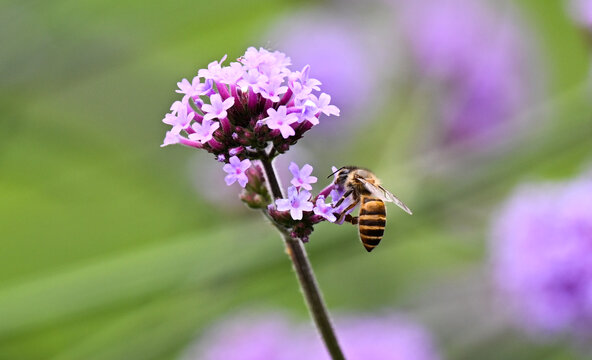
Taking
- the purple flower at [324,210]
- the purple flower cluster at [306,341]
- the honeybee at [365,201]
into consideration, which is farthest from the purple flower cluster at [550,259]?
the purple flower at [324,210]

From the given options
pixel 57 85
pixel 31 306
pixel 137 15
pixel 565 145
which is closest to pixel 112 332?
pixel 31 306

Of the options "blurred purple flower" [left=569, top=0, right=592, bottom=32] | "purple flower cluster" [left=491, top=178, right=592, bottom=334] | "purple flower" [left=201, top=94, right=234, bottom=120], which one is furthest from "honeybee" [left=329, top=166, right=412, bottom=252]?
"blurred purple flower" [left=569, top=0, right=592, bottom=32]

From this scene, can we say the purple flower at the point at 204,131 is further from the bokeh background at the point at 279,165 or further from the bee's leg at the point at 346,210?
the bokeh background at the point at 279,165

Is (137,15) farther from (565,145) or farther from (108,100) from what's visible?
(565,145)

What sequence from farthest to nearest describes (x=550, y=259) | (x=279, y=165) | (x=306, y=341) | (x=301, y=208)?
(x=279, y=165)
(x=306, y=341)
(x=550, y=259)
(x=301, y=208)

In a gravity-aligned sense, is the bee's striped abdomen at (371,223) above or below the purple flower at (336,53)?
below

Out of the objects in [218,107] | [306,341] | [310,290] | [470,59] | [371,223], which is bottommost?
[310,290]

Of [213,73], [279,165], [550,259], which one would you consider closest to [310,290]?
[213,73]

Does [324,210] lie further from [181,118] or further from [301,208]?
[181,118]
